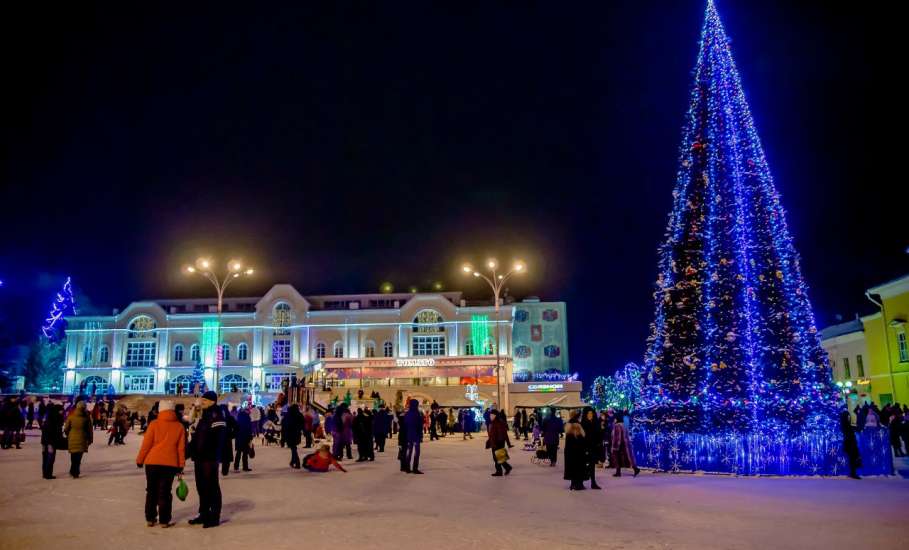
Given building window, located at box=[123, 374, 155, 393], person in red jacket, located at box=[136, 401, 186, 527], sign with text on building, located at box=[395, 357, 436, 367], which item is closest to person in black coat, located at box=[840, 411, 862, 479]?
person in red jacket, located at box=[136, 401, 186, 527]

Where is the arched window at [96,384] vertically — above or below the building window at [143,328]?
below

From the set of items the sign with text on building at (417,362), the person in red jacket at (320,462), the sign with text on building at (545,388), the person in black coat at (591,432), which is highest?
the sign with text on building at (417,362)

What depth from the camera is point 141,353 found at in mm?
59156

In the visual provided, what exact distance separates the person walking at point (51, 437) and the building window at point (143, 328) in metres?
49.9

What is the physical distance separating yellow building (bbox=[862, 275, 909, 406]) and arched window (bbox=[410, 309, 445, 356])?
3057 cm

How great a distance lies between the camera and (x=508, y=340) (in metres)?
56.6

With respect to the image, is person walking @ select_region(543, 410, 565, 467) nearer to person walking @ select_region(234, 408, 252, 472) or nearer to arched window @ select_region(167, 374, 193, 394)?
person walking @ select_region(234, 408, 252, 472)

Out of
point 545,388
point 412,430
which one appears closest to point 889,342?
point 545,388

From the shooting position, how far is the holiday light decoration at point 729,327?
1462 centimetres

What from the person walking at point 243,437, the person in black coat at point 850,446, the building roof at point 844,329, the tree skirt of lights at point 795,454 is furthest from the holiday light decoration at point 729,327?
the building roof at point 844,329

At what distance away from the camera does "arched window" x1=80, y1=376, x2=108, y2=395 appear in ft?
189

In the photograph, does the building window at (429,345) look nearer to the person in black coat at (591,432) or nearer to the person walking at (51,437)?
the person in black coat at (591,432)

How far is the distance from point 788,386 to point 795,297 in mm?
1881

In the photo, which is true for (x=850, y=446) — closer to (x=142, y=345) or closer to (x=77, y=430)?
(x=77, y=430)
